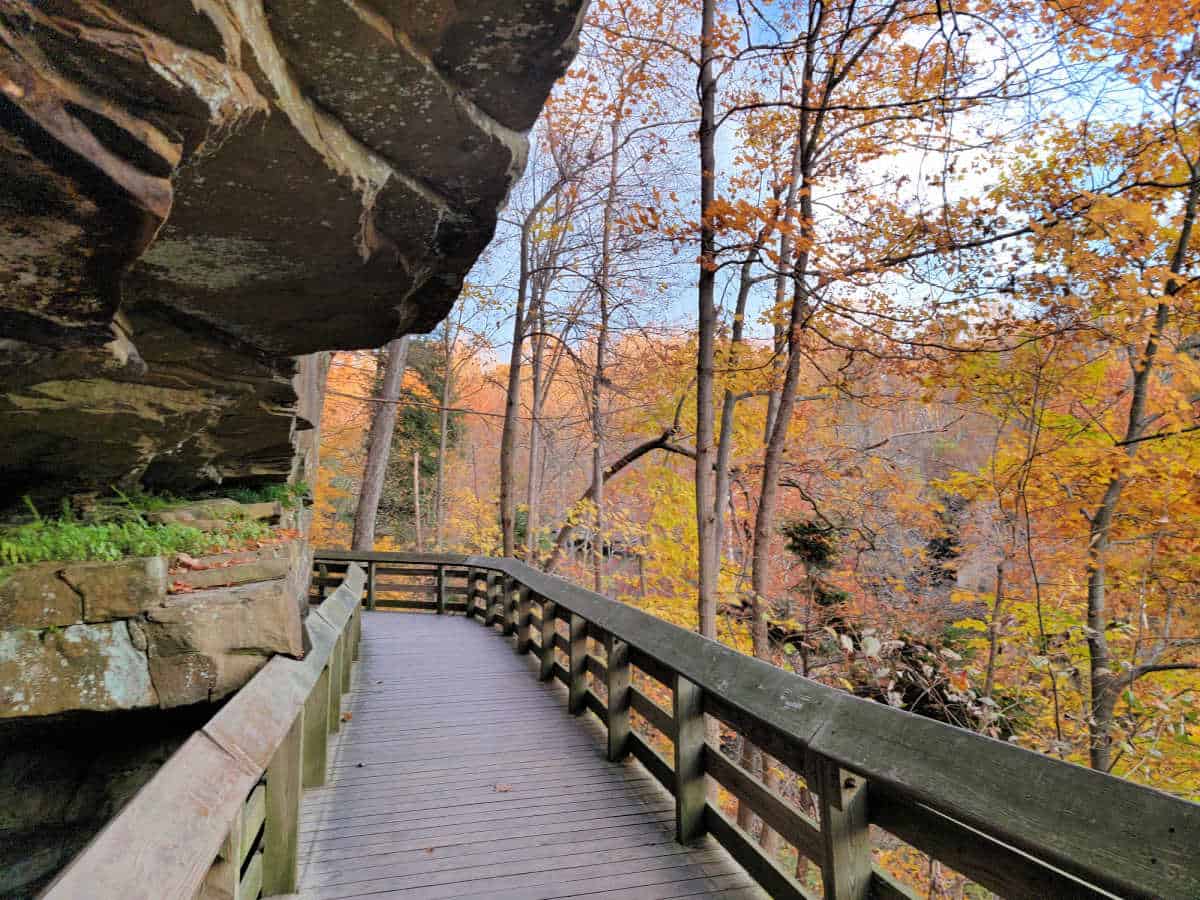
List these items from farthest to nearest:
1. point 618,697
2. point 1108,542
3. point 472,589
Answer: point 472,589
point 1108,542
point 618,697

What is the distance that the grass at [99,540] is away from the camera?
4012 mm

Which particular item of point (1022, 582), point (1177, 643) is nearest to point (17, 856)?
point (1177, 643)

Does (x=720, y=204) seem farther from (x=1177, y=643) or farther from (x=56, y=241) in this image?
(x=1177, y=643)

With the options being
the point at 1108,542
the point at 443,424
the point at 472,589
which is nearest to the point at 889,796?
the point at 1108,542

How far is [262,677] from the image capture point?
7.98 feet

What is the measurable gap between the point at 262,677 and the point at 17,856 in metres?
2.98

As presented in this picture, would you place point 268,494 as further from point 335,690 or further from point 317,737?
point 317,737

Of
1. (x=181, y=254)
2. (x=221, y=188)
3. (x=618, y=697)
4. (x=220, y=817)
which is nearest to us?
(x=220, y=817)

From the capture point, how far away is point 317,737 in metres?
3.87

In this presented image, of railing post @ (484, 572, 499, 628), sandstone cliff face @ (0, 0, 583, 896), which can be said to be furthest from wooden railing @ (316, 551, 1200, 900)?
railing post @ (484, 572, 499, 628)

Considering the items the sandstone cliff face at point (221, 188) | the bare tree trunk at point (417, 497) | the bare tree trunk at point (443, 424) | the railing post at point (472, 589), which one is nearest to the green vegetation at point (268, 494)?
the sandstone cliff face at point (221, 188)

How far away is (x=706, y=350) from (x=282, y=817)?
17.5 feet

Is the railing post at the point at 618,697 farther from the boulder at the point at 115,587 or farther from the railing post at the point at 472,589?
the railing post at the point at 472,589

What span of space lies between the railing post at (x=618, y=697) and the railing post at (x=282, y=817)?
1.99 meters
